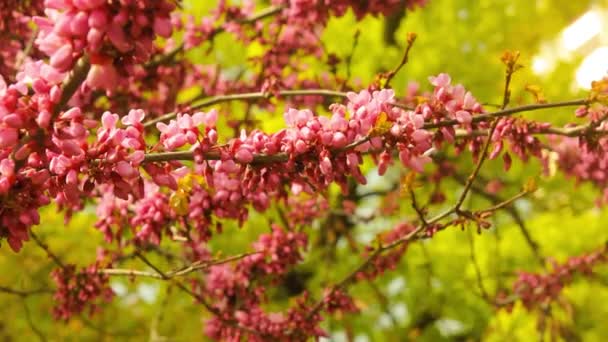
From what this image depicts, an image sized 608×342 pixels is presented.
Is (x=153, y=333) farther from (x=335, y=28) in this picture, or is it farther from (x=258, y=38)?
(x=335, y=28)

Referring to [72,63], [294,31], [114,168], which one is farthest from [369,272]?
[72,63]

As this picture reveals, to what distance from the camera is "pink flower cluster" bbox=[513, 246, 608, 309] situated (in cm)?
375

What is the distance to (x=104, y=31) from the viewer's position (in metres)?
1.21

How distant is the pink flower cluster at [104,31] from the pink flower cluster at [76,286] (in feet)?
5.66

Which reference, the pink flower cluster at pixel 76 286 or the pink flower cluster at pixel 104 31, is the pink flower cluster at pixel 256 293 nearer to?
the pink flower cluster at pixel 76 286

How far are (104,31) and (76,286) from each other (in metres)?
1.91

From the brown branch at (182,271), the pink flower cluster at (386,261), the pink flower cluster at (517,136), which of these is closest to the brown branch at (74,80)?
the brown branch at (182,271)

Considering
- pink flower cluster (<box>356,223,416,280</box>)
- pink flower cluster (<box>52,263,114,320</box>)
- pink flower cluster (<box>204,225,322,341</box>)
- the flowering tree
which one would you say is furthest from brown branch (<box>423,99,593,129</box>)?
pink flower cluster (<box>52,263,114,320</box>)

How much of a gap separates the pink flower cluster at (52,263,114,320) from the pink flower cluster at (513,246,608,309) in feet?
7.56

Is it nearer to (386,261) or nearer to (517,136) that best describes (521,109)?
(517,136)

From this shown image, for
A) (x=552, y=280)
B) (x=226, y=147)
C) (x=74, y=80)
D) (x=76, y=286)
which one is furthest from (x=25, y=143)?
(x=552, y=280)

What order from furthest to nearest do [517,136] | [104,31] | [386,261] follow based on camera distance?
[386,261]
[517,136]
[104,31]

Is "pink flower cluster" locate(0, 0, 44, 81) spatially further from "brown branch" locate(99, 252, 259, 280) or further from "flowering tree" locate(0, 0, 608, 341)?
"brown branch" locate(99, 252, 259, 280)

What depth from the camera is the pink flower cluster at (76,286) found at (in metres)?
2.85
